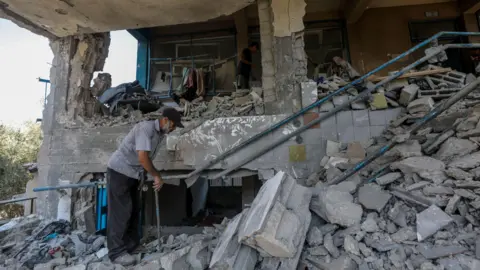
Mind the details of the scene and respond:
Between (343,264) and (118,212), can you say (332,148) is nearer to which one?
(343,264)

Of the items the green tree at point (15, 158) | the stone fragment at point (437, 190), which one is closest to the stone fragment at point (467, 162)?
the stone fragment at point (437, 190)

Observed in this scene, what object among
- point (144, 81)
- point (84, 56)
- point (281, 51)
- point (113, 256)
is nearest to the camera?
point (113, 256)

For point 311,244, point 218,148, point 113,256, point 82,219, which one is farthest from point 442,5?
point 82,219

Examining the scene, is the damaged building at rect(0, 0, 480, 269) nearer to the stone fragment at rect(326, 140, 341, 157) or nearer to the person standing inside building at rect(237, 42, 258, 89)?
the stone fragment at rect(326, 140, 341, 157)

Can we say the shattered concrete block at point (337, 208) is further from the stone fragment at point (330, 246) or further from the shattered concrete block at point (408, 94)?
the shattered concrete block at point (408, 94)

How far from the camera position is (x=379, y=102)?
3.42 meters

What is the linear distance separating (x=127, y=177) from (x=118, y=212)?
0.36m

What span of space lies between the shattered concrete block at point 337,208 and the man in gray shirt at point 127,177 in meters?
1.62

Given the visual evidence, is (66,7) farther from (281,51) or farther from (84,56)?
(281,51)

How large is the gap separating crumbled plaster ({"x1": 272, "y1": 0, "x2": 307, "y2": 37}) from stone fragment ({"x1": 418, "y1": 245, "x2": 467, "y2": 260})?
3.12m

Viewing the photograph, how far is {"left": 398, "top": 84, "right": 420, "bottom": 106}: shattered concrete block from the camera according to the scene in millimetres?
3285

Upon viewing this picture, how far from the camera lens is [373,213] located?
6.82 feet

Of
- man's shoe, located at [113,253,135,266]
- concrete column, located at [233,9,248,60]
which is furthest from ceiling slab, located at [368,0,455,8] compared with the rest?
man's shoe, located at [113,253,135,266]

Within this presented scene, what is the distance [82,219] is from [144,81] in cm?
462
